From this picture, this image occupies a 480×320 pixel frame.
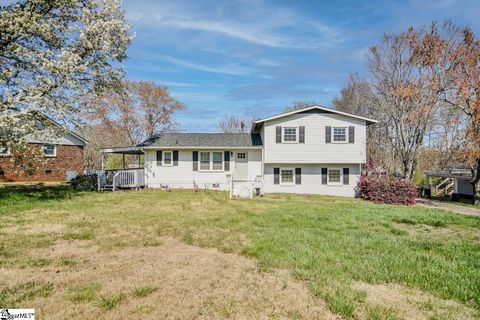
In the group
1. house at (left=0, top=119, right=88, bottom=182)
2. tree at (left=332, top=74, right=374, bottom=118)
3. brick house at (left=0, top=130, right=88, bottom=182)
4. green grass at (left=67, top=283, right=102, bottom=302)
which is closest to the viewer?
green grass at (left=67, top=283, right=102, bottom=302)

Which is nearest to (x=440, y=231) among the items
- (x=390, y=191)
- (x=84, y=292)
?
(x=84, y=292)

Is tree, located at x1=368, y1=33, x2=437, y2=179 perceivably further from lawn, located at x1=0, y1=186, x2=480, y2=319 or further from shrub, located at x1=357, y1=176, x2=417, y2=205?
lawn, located at x1=0, y1=186, x2=480, y2=319

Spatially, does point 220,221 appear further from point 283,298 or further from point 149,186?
point 149,186

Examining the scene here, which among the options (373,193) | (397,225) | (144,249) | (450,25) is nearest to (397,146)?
(373,193)

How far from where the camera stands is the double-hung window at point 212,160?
2208 centimetres

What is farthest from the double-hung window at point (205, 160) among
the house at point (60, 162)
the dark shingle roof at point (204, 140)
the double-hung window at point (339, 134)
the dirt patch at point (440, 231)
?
the dirt patch at point (440, 231)

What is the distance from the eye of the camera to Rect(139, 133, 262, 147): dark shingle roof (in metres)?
21.9

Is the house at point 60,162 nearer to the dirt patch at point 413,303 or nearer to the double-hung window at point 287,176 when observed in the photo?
the double-hung window at point 287,176

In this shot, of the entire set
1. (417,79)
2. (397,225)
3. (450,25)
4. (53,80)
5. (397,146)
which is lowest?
(397,225)

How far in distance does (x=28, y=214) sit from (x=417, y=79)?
80.6 feet

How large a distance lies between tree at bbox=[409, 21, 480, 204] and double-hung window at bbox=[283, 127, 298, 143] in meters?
10.2

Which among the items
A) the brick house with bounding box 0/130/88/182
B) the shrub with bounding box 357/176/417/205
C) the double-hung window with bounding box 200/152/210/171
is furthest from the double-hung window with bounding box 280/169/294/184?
the brick house with bounding box 0/130/88/182

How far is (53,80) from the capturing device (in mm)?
14078

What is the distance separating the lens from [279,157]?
21.2 m
